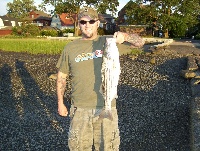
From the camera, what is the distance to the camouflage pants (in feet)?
13.8

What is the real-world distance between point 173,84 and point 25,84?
22.5 ft

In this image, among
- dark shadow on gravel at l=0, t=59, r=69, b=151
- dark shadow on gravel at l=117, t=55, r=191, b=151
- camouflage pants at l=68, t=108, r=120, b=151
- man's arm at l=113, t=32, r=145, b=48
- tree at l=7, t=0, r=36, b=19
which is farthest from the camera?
tree at l=7, t=0, r=36, b=19

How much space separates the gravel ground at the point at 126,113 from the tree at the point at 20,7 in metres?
118

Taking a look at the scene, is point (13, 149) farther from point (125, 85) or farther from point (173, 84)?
point (173, 84)

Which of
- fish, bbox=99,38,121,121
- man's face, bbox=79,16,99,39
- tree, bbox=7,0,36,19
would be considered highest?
tree, bbox=7,0,36,19

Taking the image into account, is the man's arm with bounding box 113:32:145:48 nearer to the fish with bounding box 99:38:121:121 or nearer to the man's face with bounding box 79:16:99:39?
the fish with bounding box 99:38:121:121

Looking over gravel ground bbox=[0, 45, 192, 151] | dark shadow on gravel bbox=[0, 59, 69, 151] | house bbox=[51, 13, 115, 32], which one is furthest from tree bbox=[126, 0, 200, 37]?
dark shadow on gravel bbox=[0, 59, 69, 151]

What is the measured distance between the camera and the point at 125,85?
1338 centimetres

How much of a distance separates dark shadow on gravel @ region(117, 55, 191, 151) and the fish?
303cm

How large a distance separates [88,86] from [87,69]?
23 centimetres

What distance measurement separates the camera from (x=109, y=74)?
380cm

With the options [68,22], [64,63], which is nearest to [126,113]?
[64,63]

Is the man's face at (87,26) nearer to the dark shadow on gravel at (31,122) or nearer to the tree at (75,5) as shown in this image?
the dark shadow on gravel at (31,122)

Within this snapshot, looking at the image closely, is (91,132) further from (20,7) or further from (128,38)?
(20,7)
